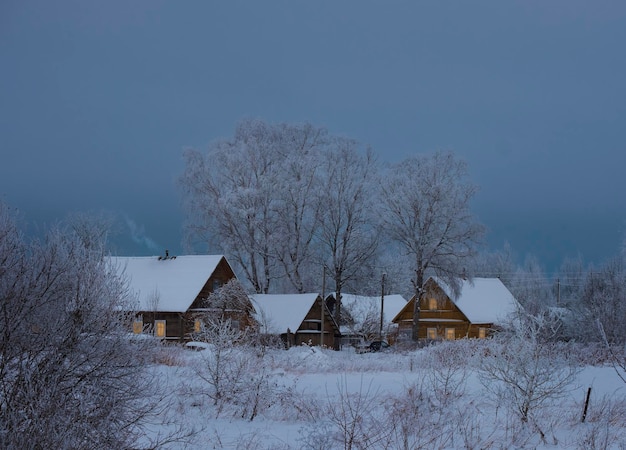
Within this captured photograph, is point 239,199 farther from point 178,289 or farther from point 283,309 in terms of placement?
point 283,309

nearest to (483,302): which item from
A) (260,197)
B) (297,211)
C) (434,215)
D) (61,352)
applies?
(434,215)

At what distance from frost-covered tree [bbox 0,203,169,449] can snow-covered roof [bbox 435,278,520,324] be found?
1512 inches

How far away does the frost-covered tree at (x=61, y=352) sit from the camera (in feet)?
21.1

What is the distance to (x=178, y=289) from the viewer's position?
35625 mm

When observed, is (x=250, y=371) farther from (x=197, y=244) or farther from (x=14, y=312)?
(x=197, y=244)

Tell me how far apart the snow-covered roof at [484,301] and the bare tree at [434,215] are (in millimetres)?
9461

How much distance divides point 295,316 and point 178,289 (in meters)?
6.96

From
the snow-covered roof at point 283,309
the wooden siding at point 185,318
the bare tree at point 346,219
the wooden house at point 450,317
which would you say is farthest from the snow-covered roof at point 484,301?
the wooden siding at point 185,318

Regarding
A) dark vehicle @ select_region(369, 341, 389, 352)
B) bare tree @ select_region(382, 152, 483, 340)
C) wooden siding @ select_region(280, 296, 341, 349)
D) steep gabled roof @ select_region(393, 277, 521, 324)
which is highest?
bare tree @ select_region(382, 152, 483, 340)

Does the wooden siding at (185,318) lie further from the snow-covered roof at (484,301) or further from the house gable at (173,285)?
the snow-covered roof at (484,301)

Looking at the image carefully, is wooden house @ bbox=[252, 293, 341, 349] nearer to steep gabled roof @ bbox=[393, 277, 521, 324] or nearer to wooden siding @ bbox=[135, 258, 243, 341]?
wooden siding @ bbox=[135, 258, 243, 341]

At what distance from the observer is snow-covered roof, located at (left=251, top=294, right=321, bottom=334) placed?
36.9 meters

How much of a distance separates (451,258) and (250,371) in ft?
75.8

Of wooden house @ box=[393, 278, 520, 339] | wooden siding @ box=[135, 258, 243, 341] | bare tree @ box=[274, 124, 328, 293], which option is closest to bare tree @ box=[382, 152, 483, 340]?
bare tree @ box=[274, 124, 328, 293]
